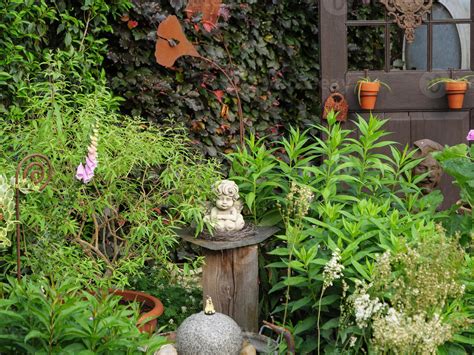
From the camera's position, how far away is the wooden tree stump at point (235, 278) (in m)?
4.36

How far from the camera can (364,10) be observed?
7.27 m

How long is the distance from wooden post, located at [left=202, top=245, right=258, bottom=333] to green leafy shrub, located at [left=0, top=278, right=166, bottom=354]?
3.17 feet

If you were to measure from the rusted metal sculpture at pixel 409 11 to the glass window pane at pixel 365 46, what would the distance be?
4.54ft

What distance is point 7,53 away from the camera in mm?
4918

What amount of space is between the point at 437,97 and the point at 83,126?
9.40 ft

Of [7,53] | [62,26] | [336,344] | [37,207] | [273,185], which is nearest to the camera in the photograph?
[336,344]

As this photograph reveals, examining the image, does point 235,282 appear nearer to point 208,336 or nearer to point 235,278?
point 235,278

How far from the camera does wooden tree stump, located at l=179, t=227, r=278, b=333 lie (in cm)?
436

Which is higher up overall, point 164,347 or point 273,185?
point 273,185

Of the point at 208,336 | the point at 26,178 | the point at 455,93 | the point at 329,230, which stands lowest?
the point at 208,336

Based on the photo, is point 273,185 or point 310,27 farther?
point 310,27

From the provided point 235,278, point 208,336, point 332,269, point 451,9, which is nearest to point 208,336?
point 208,336

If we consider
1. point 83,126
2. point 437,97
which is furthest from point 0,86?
point 437,97

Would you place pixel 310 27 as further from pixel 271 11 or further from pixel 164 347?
pixel 164 347
